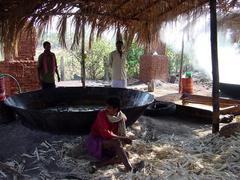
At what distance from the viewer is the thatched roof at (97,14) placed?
20.9ft

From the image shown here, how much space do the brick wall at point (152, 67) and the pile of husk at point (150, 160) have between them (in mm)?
8634

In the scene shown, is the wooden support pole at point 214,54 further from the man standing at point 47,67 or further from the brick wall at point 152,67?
the brick wall at point 152,67

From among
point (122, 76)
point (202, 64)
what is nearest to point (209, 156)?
point (122, 76)

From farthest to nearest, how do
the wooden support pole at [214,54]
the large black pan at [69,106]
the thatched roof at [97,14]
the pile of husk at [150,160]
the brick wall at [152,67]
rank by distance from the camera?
the brick wall at [152,67] < the thatched roof at [97,14] < the wooden support pole at [214,54] < the large black pan at [69,106] < the pile of husk at [150,160]

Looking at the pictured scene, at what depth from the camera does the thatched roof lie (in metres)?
6.37

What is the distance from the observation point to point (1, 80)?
7.19 meters

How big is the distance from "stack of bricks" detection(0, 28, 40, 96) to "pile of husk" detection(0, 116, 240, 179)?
15.9ft

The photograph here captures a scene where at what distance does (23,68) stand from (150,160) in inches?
236

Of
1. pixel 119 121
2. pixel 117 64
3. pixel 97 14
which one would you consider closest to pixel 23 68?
pixel 117 64

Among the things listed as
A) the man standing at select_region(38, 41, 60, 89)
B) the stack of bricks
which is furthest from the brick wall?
the man standing at select_region(38, 41, 60, 89)

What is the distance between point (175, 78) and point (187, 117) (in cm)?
736

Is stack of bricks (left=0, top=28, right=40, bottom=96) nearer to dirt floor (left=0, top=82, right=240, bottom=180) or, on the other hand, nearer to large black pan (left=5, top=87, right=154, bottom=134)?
large black pan (left=5, top=87, right=154, bottom=134)

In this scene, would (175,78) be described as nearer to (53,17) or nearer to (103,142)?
(53,17)

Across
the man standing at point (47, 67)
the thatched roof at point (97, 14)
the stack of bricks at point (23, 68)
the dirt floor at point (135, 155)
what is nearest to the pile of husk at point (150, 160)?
the dirt floor at point (135, 155)
